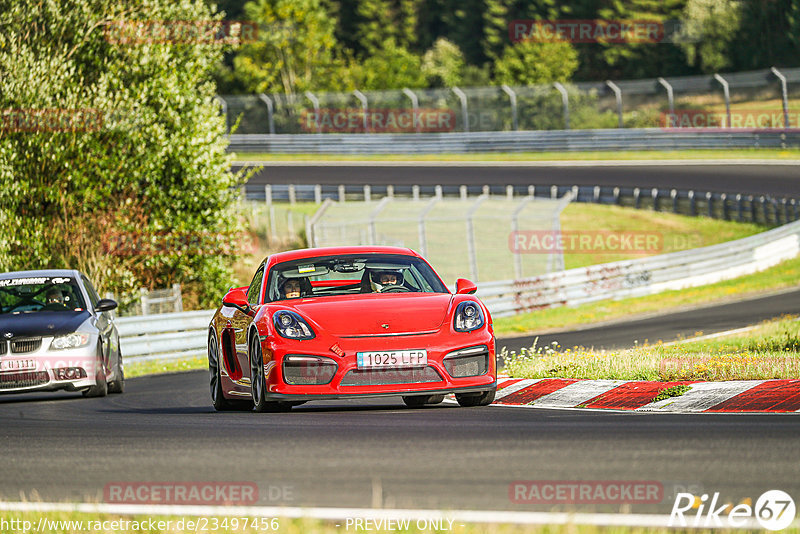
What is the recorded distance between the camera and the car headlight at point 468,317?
9250 millimetres

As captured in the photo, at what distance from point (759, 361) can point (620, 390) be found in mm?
1551

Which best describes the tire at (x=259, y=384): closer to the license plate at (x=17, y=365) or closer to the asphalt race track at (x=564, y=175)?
the license plate at (x=17, y=365)

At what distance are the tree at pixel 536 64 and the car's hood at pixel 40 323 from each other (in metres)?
63.4

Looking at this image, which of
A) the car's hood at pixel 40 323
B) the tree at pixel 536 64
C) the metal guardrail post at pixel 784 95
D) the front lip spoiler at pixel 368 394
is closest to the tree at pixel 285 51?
the tree at pixel 536 64

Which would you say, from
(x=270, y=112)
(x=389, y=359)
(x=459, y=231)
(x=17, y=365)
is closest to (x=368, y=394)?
(x=389, y=359)

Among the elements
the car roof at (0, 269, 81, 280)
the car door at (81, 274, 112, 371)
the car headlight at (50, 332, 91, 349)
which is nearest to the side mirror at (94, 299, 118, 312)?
the car door at (81, 274, 112, 371)

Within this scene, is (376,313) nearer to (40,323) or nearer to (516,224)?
(40,323)

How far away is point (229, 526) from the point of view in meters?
4.81

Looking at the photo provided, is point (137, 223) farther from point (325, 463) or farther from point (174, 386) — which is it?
point (325, 463)

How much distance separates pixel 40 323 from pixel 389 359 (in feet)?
18.9

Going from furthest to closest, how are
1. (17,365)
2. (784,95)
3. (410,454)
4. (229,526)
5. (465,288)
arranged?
(784,95) → (17,365) → (465,288) → (410,454) → (229,526)

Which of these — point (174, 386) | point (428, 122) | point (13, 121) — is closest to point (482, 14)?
point (428, 122)

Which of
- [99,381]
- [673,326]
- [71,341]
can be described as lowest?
[673,326]

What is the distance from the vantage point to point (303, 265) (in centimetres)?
1034
